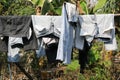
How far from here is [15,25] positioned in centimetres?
490

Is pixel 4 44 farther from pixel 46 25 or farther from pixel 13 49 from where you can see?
pixel 46 25

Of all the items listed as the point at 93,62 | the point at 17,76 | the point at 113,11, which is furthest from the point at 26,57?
the point at 113,11

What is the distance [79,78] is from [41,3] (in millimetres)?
1662

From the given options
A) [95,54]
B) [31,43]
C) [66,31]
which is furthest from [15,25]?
[95,54]

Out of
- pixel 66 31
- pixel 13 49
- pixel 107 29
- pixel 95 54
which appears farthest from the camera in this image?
pixel 95 54

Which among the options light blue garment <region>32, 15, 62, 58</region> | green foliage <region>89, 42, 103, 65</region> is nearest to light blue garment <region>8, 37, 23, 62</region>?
light blue garment <region>32, 15, 62, 58</region>

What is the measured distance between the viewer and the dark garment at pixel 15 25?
4.84 meters

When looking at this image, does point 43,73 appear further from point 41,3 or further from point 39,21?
point 39,21

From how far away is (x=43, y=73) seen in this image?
7305 mm

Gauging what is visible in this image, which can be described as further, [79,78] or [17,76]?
[17,76]

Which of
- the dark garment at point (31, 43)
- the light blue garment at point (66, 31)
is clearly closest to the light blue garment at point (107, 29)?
the light blue garment at point (66, 31)

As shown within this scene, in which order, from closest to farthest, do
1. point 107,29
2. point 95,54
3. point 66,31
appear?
point 66,31 < point 107,29 < point 95,54

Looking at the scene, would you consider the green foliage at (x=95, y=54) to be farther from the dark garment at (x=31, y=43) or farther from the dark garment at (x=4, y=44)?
the dark garment at (x=4, y=44)

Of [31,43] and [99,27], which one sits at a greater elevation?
[99,27]
